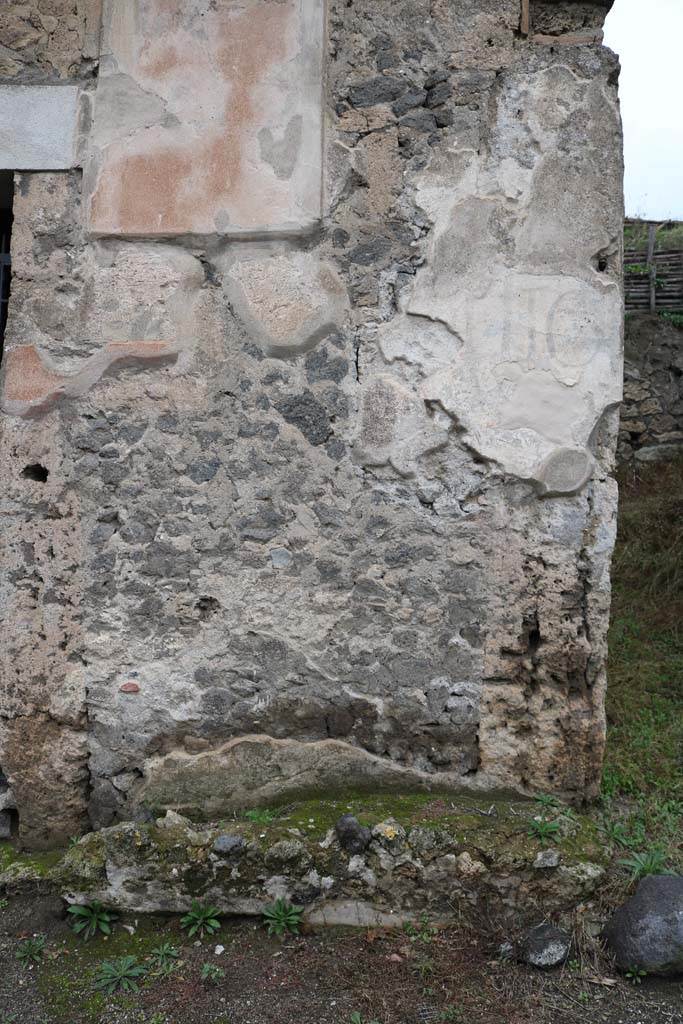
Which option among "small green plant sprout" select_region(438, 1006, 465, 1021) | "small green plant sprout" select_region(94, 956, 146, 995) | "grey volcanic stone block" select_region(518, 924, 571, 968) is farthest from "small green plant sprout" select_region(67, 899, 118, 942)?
"grey volcanic stone block" select_region(518, 924, 571, 968)

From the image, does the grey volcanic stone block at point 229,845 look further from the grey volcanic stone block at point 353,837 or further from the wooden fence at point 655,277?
the wooden fence at point 655,277

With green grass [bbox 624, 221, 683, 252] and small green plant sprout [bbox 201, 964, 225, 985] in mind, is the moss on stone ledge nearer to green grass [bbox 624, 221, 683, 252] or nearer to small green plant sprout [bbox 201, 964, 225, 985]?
small green plant sprout [bbox 201, 964, 225, 985]

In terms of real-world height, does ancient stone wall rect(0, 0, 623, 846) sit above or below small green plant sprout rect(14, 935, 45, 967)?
above

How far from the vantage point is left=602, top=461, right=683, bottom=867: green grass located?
115 inches

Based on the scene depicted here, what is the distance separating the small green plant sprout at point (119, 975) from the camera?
92.3 inches

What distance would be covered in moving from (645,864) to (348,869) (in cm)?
88

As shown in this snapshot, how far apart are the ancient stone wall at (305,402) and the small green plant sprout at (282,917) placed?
38cm

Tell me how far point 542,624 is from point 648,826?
77 cm

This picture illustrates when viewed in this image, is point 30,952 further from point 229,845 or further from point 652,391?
point 652,391

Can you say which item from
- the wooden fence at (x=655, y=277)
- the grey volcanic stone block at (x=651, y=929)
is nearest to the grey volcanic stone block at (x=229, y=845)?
the grey volcanic stone block at (x=651, y=929)

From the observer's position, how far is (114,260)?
283 centimetres

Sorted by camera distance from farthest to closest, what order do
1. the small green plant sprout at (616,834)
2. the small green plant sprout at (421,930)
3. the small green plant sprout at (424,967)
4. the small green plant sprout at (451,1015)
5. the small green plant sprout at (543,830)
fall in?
the small green plant sprout at (616,834) < the small green plant sprout at (543,830) < the small green plant sprout at (421,930) < the small green plant sprout at (424,967) < the small green plant sprout at (451,1015)

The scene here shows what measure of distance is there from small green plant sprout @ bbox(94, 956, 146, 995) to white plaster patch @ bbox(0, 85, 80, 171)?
2.46 metres

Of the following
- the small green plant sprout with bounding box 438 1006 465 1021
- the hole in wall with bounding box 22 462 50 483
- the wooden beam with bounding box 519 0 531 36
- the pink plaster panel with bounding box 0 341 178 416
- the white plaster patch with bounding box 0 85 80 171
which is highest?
the wooden beam with bounding box 519 0 531 36
